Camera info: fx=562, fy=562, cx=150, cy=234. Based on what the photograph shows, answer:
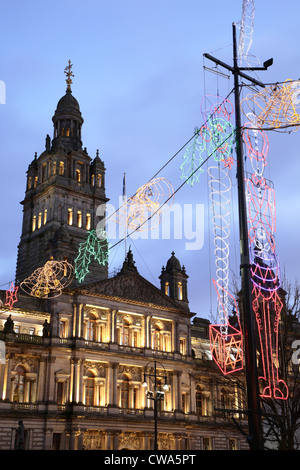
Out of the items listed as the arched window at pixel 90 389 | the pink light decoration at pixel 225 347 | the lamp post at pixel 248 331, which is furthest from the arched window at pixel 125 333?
the lamp post at pixel 248 331

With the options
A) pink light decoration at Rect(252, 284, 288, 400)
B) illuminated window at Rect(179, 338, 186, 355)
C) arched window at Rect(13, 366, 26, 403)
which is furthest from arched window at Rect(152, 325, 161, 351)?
pink light decoration at Rect(252, 284, 288, 400)

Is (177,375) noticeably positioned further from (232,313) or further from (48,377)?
(232,313)

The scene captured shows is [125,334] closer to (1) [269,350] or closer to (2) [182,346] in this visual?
(2) [182,346]

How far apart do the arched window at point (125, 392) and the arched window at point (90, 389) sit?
10.9 feet

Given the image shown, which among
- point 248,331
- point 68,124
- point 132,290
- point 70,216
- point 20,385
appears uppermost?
point 68,124

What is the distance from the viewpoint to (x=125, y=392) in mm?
55469

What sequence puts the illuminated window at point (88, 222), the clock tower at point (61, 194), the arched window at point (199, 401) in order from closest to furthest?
the arched window at point (199, 401)
the clock tower at point (61, 194)
the illuminated window at point (88, 222)

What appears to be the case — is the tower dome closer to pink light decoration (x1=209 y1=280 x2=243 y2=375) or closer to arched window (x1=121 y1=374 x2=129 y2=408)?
arched window (x1=121 y1=374 x2=129 y2=408)

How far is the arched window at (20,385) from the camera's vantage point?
162 feet

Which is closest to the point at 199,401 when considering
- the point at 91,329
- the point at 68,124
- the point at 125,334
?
the point at 125,334

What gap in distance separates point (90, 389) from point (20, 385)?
688 centimetres

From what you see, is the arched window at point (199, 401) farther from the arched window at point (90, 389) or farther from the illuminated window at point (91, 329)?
the illuminated window at point (91, 329)

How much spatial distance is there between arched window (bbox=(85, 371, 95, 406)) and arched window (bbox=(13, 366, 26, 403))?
20.1ft

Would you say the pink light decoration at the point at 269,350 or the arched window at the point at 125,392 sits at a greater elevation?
the arched window at the point at 125,392
